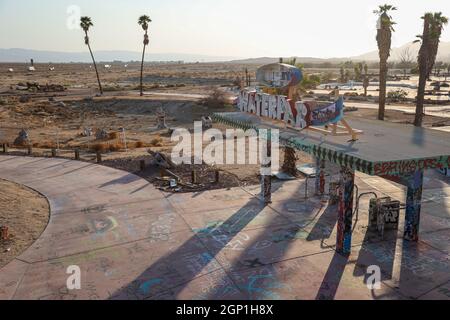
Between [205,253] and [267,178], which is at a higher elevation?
[267,178]

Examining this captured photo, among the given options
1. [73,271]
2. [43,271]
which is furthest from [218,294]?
[43,271]

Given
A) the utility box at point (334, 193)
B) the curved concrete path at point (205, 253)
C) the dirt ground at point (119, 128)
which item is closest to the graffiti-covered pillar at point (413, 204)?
the curved concrete path at point (205, 253)

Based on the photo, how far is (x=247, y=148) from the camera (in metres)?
Answer: 31.3

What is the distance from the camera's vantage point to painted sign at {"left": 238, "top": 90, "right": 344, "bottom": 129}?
44.9ft

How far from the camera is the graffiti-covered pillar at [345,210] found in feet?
43.7

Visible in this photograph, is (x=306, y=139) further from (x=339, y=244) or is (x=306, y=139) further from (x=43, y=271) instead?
(x=43, y=271)

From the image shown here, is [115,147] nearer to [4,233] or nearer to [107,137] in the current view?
[107,137]

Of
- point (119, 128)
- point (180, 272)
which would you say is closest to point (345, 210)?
point (180, 272)

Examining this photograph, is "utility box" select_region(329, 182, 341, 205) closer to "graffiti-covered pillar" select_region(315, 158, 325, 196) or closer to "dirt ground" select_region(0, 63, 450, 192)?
"graffiti-covered pillar" select_region(315, 158, 325, 196)

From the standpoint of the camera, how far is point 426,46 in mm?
35688

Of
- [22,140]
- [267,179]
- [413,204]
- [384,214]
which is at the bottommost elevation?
[384,214]

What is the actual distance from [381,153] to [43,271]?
1122cm

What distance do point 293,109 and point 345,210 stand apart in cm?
438

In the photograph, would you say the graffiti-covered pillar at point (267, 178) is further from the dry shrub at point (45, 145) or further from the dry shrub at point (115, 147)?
the dry shrub at point (45, 145)
